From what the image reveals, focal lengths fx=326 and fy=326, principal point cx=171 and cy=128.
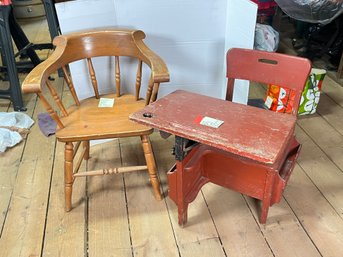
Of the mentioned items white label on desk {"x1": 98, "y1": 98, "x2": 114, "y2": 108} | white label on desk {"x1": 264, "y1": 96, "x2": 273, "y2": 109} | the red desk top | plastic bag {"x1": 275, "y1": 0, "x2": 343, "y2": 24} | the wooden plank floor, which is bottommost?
the wooden plank floor

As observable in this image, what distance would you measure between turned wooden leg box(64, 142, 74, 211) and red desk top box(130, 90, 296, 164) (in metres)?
0.40

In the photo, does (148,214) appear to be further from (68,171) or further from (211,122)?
(211,122)

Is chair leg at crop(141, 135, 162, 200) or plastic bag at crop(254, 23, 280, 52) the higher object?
plastic bag at crop(254, 23, 280, 52)

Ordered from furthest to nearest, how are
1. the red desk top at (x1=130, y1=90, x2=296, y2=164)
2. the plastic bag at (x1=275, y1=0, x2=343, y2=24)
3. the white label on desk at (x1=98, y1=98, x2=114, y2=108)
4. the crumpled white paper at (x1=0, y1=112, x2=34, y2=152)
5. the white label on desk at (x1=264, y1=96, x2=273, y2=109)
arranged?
the plastic bag at (x1=275, y1=0, x2=343, y2=24) < the white label on desk at (x1=264, y1=96, x2=273, y2=109) < the crumpled white paper at (x1=0, y1=112, x2=34, y2=152) < the white label on desk at (x1=98, y1=98, x2=114, y2=108) < the red desk top at (x1=130, y1=90, x2=296, y2=164)

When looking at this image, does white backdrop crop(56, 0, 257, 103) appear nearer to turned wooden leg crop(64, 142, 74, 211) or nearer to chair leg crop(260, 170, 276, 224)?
turned wooden leg crop(64, 142, 74, 211)

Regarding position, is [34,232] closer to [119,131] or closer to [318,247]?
[119,131]

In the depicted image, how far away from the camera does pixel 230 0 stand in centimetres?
169

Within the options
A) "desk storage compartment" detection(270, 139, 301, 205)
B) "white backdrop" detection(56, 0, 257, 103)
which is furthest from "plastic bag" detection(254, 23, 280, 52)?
"desk storage compartment" detection(270, 139, 301, 205)

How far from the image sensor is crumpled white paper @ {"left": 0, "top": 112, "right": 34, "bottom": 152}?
1.96 m

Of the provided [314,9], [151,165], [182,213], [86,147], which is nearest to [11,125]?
[86,147]

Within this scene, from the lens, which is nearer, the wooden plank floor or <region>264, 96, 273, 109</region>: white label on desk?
the wooden plank floor

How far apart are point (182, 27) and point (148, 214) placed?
99cm

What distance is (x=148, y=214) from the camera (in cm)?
150

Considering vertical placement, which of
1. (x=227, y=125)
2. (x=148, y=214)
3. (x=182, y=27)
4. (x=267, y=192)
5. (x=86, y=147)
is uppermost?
(x=182, y=27)
